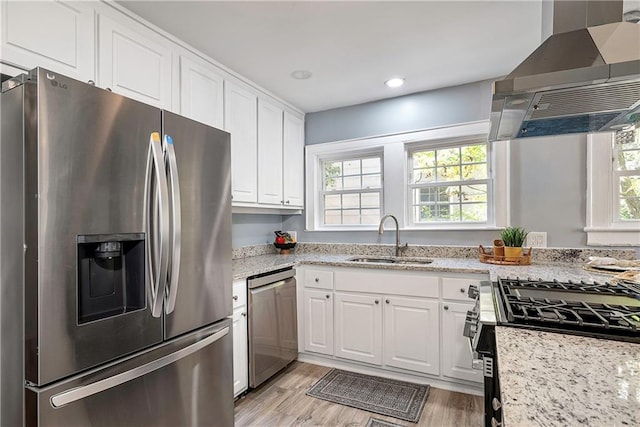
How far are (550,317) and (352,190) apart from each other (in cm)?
245

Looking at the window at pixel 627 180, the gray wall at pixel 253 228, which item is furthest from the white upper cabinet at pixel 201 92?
the window at pixel 627 180

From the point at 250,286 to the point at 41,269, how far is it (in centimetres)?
130

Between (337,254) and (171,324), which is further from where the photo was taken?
(337,254)

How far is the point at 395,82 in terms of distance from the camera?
2.71 metres

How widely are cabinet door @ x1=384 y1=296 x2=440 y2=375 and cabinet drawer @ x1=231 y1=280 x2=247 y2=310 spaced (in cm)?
104

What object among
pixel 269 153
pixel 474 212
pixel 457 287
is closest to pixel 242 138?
pixel 269 153

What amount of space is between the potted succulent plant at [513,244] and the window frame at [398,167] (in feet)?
0.91

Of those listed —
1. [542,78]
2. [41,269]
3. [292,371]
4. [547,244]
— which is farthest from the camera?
[292,371]

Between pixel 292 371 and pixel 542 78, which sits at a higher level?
pixel 542 78

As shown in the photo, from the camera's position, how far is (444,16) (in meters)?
1.84

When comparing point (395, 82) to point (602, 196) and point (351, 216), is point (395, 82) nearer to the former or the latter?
point (351, 216)

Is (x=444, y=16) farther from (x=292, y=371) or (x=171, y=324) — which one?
(x=292, y=371)

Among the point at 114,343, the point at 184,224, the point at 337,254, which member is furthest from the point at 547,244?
the point at 114,343

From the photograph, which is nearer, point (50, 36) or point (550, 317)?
point (550, 317)
